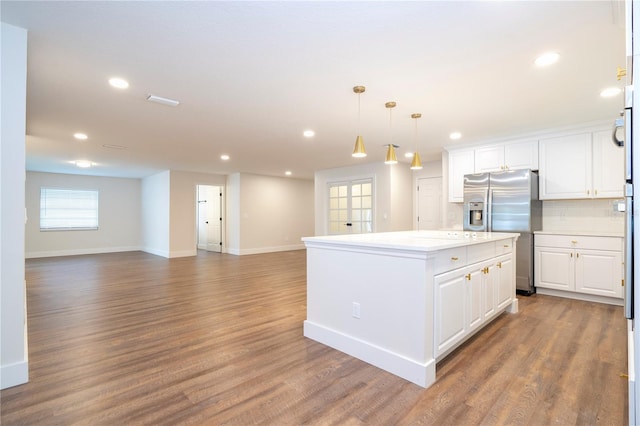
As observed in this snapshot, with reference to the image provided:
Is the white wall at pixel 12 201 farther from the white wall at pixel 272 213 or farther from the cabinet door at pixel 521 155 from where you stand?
the white wall at pixel 272 213

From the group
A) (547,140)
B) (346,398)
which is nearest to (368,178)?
(547,140)

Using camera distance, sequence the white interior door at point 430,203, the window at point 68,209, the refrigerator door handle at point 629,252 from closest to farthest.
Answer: the refrigerator door handle at point 629,252 < the white interior door at point 430,203 < the window at point 68,209

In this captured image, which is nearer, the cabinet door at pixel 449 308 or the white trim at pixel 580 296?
the cabinet door at pixel 449 308

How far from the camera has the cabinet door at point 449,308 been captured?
7.29ft

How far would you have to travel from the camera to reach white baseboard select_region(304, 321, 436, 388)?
2096 millimetres

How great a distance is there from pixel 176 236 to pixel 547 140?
8.28 m

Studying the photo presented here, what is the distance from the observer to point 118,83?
2.86 m

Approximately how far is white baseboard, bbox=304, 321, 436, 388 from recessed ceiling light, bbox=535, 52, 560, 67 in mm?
2430

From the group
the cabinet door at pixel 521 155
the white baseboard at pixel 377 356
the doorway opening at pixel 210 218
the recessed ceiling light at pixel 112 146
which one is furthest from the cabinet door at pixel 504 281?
the doorway opening at pixel 210 218

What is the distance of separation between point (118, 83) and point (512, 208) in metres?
5.05

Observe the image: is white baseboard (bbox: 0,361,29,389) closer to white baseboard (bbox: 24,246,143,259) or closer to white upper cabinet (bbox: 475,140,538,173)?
white upper cabinet (bbox: 475,140,538,173)

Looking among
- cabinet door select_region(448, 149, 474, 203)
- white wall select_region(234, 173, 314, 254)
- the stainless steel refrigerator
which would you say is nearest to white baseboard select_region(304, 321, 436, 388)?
the stainless steel refrigerator

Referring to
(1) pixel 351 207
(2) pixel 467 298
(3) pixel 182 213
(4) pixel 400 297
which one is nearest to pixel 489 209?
(2) pixel 467 298

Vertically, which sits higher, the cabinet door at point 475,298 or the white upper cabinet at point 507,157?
the white upper cabinet at point 507,157
